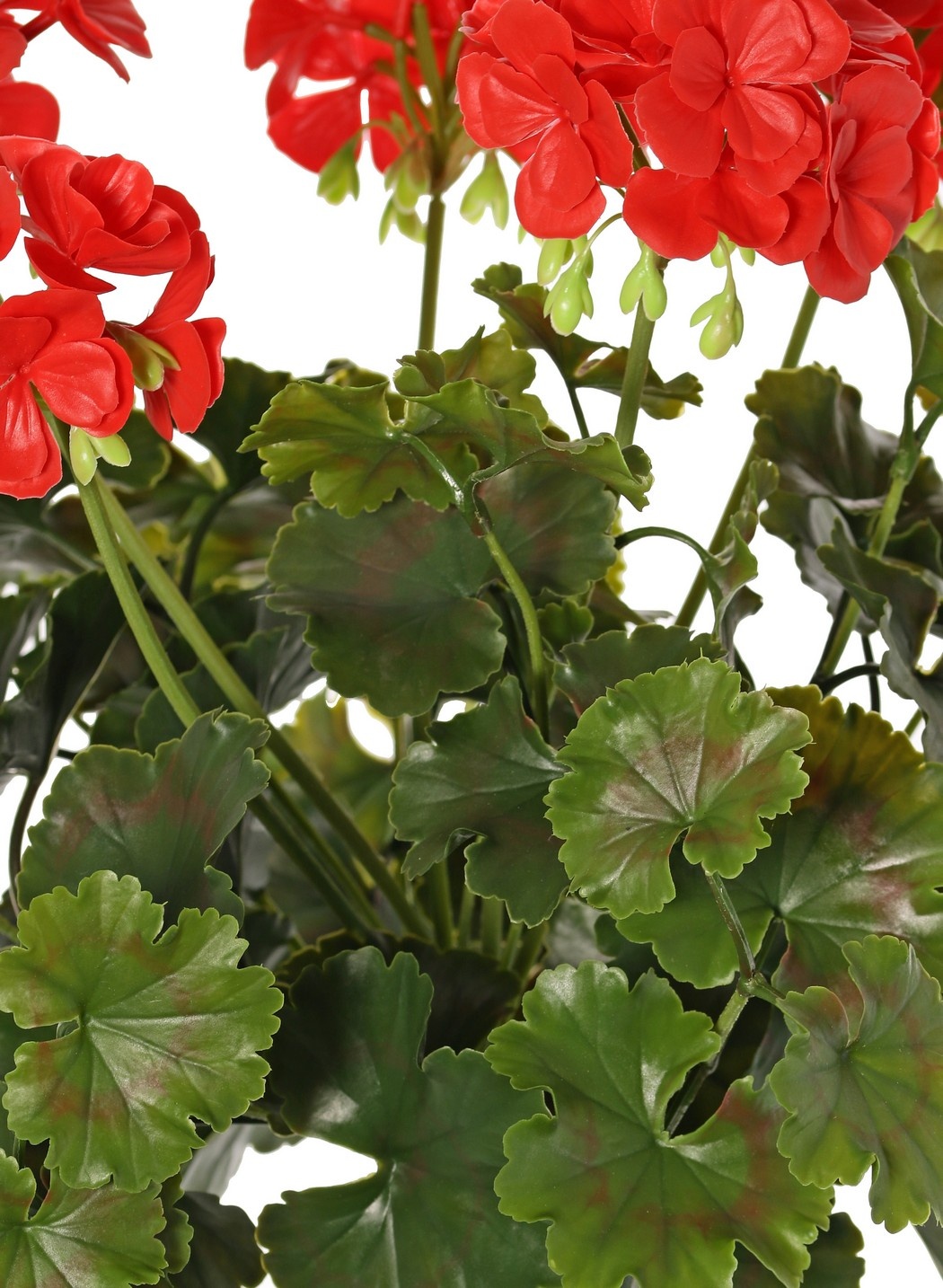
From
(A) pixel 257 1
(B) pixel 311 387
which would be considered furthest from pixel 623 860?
(A) pixel 257 1

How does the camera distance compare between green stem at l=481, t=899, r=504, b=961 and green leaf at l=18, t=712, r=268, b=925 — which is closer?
green leaf at l=18, t=712, r=268, b=925

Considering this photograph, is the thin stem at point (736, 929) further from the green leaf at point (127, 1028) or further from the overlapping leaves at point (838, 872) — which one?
the green leaf at point (127, 1028)

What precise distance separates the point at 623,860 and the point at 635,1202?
0.38 ft

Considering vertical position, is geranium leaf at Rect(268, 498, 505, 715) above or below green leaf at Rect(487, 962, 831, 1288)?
above

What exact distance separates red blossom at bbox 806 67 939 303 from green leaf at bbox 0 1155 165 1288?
409 mm

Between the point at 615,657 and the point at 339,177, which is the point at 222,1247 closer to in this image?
the point at 615,657

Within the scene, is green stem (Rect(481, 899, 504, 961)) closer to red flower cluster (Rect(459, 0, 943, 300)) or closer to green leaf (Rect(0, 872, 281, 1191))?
green leaf (Rect(0, 872, 281, 1191))

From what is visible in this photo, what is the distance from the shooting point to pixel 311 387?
1.73 ft

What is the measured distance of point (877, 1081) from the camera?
49 centimetres

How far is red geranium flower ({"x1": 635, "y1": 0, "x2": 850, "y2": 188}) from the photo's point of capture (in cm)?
47

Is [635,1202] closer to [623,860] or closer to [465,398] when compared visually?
[623,860]

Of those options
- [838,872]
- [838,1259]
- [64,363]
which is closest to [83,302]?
[64,363]

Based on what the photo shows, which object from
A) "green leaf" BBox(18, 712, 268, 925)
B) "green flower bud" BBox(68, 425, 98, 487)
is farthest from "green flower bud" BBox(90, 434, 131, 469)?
"green leaf" BBox(18, 712, 268, 925)

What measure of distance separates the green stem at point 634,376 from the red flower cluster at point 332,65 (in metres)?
0.25
